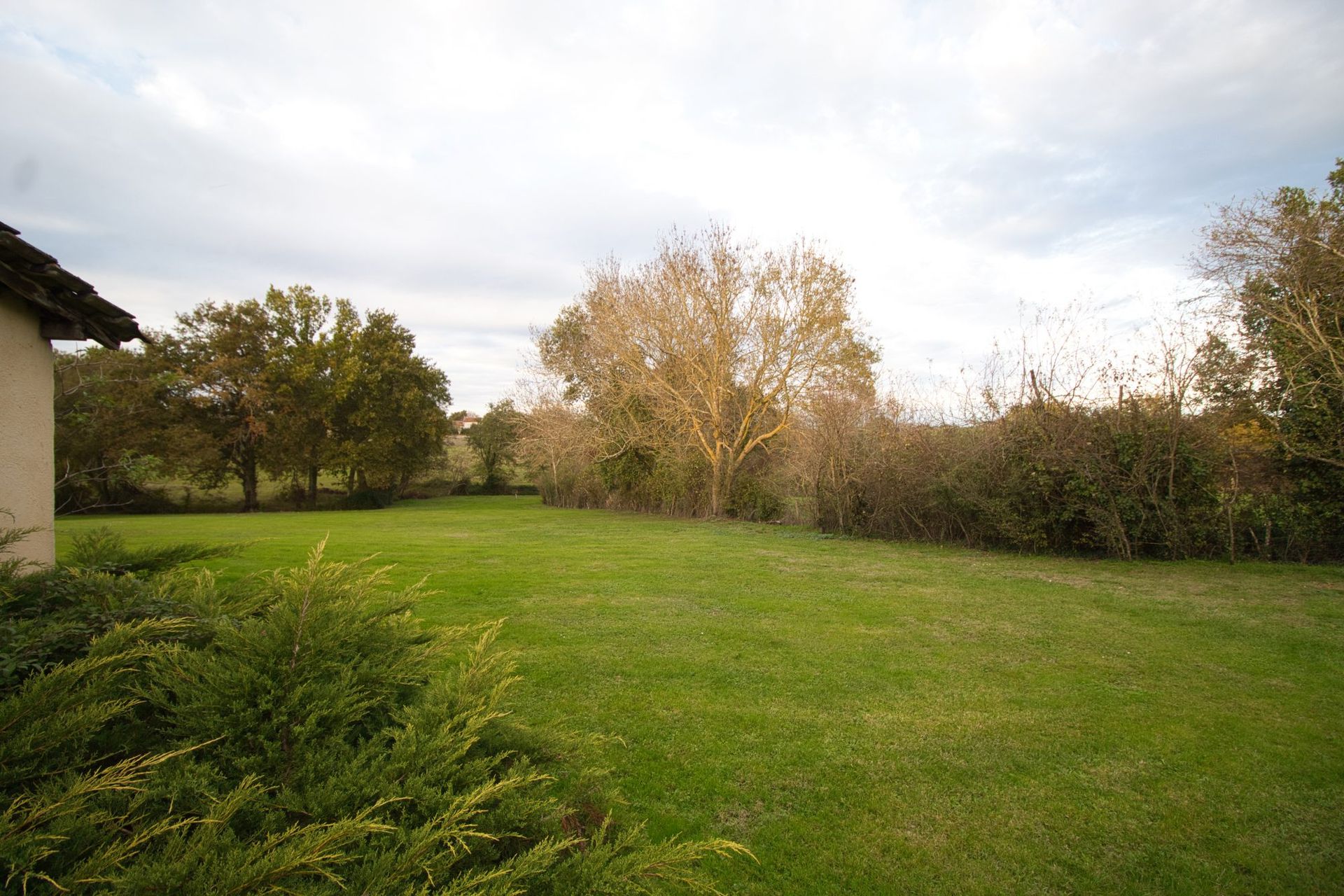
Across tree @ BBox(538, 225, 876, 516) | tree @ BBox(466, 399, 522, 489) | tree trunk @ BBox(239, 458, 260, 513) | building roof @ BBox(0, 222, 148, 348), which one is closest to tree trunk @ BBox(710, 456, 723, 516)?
tree @ BBox(538, 225, 876, 516)

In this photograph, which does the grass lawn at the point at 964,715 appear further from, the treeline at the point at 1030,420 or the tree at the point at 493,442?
the tree at the point at 493,442

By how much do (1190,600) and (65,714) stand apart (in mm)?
10062

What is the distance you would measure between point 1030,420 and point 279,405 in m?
31.3

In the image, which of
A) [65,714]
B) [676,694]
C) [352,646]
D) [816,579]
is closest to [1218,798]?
[676,694]

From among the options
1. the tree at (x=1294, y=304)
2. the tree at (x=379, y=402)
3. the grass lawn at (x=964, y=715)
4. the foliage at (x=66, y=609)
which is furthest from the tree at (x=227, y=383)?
the tree at (x=1294, y=304)

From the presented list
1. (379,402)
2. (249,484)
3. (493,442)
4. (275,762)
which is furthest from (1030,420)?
(493,442)

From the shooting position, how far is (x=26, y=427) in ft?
14.5

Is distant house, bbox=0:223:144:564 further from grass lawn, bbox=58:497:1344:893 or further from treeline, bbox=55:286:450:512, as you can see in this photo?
treeline, bbox=55:286:450:512

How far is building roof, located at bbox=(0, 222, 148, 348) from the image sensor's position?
397 cm

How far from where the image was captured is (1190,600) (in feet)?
25.6

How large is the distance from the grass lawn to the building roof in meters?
3.83

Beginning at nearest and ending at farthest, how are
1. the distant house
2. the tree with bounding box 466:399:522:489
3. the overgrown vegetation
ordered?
the overgrown vegetation < the distant house < the tree with bounding box 466:399:522:489

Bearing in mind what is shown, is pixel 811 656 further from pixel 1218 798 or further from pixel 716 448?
pixel 716 448

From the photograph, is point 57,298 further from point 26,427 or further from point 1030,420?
point 1030,420
